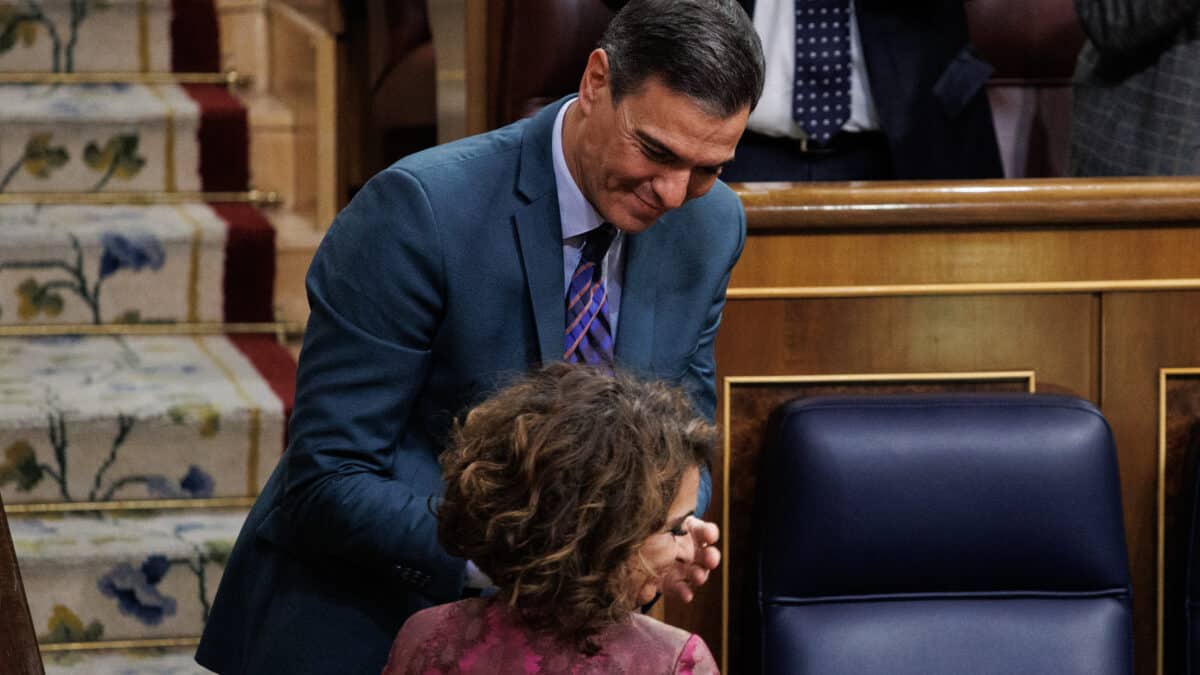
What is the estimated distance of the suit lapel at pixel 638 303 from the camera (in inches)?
58.9

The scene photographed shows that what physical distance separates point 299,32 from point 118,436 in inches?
42.7

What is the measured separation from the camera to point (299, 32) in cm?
342

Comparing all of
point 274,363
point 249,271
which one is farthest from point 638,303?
point 249,271

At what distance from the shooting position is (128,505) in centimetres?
274

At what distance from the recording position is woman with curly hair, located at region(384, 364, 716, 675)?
1.16m

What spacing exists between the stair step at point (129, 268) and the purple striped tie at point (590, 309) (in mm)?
1730

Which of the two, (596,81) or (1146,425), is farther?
(1146,425)

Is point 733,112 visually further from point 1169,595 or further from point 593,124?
point 1169,595

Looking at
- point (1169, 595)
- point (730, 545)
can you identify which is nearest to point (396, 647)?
point (730, 545)

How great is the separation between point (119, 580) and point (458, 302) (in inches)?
53.9

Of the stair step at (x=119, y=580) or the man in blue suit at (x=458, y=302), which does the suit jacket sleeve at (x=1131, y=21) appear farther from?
the stair step at (x=119, y=580)

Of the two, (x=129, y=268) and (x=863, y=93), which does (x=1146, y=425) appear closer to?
(x=863, y=93)

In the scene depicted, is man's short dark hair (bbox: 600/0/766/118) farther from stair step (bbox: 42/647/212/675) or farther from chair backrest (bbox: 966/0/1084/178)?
chair backrest (bbox: 966/0/1084/178)

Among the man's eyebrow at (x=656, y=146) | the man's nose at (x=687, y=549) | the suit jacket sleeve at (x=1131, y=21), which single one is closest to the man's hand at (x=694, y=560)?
the man's nose at (x=687, y=549)
